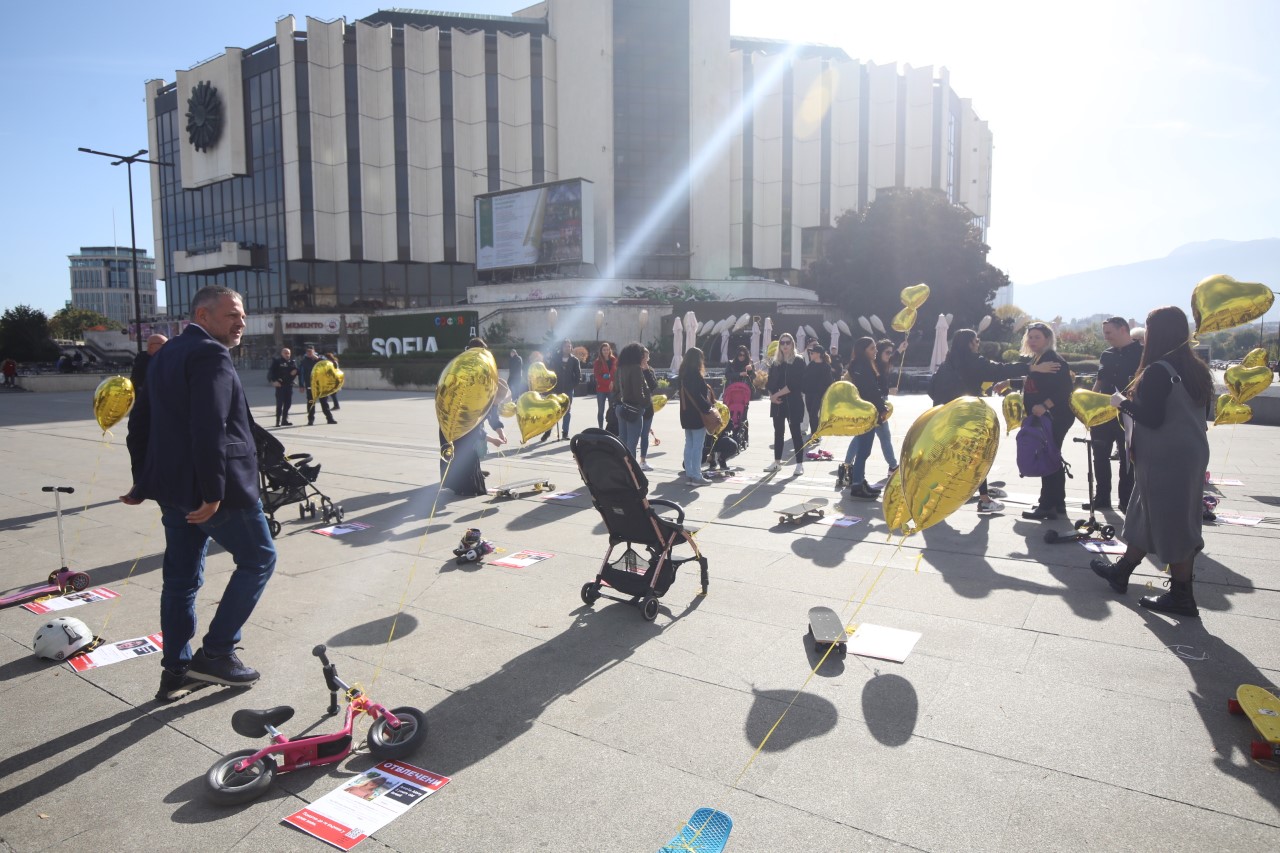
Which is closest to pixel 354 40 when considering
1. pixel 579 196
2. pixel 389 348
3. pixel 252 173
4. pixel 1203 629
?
pixel 252 173

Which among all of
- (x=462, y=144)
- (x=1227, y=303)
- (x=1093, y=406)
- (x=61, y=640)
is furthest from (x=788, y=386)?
(x=462, y=144)

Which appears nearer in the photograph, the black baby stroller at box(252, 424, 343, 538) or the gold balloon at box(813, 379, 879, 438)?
the black baby stroller at box(252, 424, 343, 538)

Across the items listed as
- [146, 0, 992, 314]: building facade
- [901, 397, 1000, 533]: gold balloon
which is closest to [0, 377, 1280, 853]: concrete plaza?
[901, 397, 1000, 533]: gold balloon

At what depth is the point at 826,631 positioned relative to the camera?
4.10 m

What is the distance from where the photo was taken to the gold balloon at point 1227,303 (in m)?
4.98

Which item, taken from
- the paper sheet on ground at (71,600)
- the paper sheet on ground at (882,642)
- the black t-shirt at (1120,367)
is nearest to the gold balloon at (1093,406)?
the black t-shirt at (1120,367)

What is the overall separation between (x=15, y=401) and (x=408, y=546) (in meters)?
29.6

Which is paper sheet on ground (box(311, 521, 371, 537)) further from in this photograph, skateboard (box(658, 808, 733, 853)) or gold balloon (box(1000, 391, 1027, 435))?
gold balloon (box(1000, 391, 1027, 435))

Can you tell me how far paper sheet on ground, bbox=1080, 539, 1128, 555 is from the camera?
600 centimetres

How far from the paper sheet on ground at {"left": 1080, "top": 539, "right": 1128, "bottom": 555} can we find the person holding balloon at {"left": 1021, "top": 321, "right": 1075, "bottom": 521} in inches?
33.3

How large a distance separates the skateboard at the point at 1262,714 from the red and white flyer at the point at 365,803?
3253 millimetres

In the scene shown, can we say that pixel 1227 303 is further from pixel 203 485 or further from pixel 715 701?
pixel 203 485

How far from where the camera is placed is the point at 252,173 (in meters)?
54.5

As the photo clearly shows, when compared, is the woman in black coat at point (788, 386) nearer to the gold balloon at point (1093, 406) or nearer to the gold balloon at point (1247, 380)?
the gold balloon at point (1093, 406)
